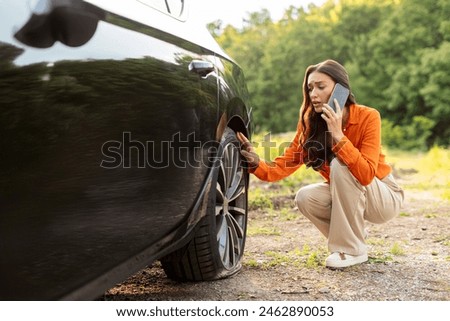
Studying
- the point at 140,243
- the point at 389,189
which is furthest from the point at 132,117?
the point at 389,189

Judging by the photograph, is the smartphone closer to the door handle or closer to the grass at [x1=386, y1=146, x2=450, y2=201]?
the door handle

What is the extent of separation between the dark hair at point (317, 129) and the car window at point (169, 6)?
102 cm

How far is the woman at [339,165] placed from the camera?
3.72 metres

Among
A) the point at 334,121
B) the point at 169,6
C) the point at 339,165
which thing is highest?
the point at 169,6

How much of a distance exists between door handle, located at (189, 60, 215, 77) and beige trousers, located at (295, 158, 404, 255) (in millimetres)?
1079

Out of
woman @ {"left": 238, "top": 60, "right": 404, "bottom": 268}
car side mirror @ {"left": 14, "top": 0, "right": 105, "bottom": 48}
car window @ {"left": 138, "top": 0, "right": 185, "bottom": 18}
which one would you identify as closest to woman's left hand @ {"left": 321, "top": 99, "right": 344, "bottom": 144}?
woman @ {"left": 238, "top": 60, "right": 404, "bottom": 268}

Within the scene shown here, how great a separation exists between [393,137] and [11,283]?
26.5 metres

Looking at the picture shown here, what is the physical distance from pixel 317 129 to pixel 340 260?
0.80 metres

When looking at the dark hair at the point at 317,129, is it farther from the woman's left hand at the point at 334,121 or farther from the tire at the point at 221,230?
the tire at the point at 221,230

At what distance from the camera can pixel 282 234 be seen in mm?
5371

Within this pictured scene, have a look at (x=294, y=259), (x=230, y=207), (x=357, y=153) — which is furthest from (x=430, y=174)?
(x=230, y=207)

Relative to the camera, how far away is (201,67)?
3.02 meters

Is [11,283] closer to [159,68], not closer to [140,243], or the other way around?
[140,243]

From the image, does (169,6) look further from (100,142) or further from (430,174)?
(430,174)
